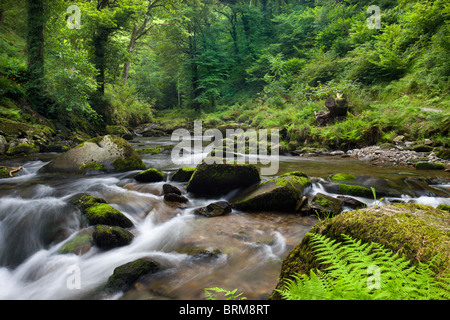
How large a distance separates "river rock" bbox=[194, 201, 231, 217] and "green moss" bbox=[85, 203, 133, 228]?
144 centimetres

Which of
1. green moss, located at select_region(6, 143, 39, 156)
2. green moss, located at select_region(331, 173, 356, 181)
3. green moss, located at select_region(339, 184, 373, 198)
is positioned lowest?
green moss, located at select_region(339, 184, 373, 198)

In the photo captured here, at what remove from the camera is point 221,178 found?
598cm

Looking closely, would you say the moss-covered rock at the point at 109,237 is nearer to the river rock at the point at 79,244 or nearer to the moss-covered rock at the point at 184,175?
the river rock at the point at 79,244

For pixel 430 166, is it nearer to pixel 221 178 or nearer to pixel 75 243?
pixel 221 178

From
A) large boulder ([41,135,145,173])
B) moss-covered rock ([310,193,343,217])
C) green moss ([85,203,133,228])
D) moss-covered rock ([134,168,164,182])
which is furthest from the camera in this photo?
large boulder ([41,135,145,173])

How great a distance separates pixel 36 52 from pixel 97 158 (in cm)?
853

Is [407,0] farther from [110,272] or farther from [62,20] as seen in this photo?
[62,20]

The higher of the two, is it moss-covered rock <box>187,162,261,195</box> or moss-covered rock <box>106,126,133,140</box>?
moss-covered rock <box>106,126,133,140</box>

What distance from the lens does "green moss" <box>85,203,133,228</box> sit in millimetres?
4137

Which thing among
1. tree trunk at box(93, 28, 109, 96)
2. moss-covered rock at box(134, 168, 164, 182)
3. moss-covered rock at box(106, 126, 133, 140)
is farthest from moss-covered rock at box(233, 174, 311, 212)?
tree trunk at box(93, 28, 109, 96)

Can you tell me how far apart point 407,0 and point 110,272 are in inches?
729

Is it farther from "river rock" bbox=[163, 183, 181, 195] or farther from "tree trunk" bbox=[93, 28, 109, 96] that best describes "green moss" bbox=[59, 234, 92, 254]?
"tree trunk" bbox=[93, 28, 109, 96]

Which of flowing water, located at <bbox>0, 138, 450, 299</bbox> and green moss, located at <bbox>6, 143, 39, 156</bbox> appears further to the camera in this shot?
green moss, located at <bbox>6, 143, 39, 156</bbox>
